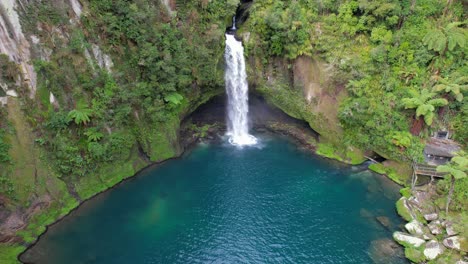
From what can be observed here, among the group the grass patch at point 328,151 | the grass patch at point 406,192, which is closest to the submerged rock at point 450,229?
the grass patch at point 406,192

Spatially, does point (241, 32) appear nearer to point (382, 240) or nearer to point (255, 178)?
point (255, 178)

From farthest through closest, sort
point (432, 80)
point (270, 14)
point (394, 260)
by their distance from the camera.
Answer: point (270, 14), point (432, 80), point (394, 260)

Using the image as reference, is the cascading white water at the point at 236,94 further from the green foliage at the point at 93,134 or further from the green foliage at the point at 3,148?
the green foliage at the point at 3,148

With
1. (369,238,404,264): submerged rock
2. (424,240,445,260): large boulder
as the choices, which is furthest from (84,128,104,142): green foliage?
(424,240,445,260): large boulder

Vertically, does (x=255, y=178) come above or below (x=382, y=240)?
above

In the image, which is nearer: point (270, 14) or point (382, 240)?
point (382, 240)

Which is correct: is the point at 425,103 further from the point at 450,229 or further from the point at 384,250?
the point at 384,250

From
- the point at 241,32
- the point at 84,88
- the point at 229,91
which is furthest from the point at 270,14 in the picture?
the point at 84,88

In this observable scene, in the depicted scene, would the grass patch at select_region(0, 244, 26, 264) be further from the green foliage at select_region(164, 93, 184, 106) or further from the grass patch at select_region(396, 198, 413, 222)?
the grass patch at select_region(396, 198, 413, 222)
